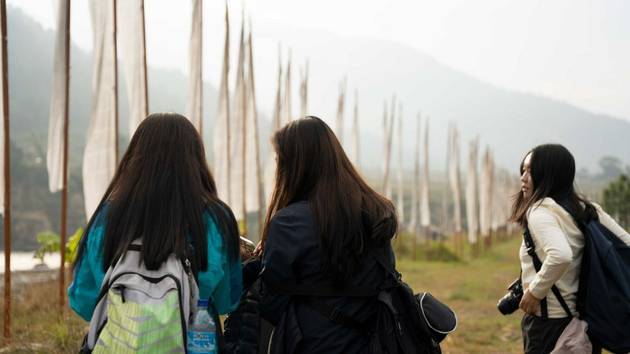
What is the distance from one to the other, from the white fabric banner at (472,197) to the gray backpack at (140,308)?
23.6 metres

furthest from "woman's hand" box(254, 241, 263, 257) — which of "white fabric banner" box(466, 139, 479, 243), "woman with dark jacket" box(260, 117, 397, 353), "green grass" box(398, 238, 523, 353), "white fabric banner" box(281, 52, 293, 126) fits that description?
"white fabric banner" box(466, 139, 479, 243)

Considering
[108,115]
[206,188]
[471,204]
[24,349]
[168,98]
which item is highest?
[206,188]

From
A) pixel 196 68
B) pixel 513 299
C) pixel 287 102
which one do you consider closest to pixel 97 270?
pixel 513 299

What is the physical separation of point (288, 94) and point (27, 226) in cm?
3617

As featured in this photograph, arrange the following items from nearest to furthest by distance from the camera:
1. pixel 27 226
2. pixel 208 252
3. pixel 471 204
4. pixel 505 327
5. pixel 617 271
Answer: pixel 208 252
pixel 617 271
pixel 505 327
pixel 471 204
pixel 27 226

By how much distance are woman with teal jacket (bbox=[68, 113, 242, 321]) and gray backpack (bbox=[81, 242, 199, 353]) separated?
0.18 ft

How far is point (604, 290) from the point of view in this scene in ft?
10.1

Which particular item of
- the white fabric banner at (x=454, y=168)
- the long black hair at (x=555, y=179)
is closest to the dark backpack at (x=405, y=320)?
the long black hair at (x=555, y=179)

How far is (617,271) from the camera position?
3107 mm

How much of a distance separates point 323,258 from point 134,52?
23.7 feet

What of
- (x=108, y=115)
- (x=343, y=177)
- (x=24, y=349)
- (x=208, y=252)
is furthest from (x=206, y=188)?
(x=108, y=115)

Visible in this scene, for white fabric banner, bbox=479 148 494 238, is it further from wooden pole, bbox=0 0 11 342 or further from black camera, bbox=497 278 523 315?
black camera, bbox=497 278 523 315

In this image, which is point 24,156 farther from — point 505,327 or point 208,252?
point 208,252

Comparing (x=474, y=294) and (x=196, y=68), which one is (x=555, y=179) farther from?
(x=474, y=294)
